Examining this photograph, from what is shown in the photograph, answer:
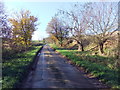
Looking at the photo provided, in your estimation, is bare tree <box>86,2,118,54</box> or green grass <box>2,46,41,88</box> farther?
bare tree <box>86,2,118,54</box>

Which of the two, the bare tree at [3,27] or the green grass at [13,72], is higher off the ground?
the bare tree at [3,27]

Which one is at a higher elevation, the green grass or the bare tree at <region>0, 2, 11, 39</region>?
the bare tree at <region>0, 2, 11, 39</region>

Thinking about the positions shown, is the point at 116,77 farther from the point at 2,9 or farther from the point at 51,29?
the point at 51,29

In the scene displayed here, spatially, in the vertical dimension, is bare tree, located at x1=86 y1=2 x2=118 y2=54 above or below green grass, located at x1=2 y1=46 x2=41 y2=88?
above

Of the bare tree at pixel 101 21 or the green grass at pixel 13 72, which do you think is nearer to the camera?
the green grass at pixel 13 72

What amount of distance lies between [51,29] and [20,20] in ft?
57.3

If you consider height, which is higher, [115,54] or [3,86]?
[115,54]

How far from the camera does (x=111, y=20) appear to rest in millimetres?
13812

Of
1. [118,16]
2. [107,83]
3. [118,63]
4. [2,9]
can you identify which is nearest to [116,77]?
[107,83]

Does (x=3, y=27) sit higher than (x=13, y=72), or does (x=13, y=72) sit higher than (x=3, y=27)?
(x=3, y=27)

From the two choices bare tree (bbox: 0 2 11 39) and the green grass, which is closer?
the green grass

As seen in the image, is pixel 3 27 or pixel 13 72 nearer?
pixel 13 72

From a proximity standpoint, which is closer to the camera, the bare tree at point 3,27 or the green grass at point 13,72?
the green grass at point 13,72

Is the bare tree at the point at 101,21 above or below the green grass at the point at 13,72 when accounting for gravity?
above
